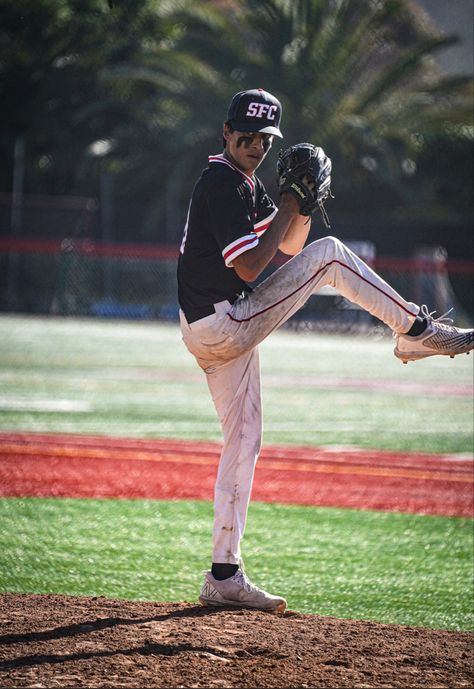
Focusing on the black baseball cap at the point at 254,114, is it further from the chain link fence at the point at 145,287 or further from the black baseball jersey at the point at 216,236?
the chain link fence at the point at 145,287

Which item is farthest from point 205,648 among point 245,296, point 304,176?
point 304,176

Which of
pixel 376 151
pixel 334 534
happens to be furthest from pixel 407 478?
pixel 376 151

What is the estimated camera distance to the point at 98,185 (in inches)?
1352

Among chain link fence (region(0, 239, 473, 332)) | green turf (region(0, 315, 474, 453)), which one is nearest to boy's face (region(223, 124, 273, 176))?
green turf (region(0, 315, 474, 453))

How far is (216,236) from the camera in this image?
4.96m

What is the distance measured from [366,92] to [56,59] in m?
9.97

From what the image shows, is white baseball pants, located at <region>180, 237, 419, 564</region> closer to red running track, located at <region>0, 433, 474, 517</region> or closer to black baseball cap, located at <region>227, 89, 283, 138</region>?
black baseball cap, located at <region>227, 89, 283, 138</region>

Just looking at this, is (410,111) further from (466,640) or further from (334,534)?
(466,640)

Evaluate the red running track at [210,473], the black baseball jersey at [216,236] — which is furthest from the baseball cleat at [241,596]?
the red running track at [210,473]

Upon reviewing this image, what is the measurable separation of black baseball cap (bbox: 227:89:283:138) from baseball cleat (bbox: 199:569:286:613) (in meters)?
2.04

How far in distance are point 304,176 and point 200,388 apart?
36.6ft

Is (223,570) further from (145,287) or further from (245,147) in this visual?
(145,287)

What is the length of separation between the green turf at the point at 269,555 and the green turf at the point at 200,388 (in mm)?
3442

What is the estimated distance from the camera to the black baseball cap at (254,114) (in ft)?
16.5
